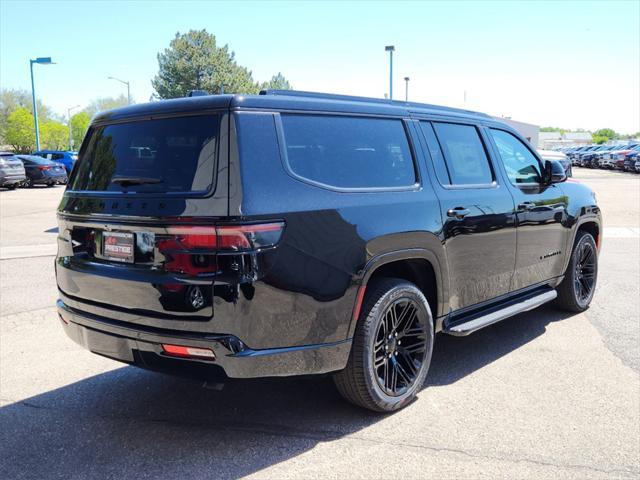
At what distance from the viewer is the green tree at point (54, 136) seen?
3613 inches

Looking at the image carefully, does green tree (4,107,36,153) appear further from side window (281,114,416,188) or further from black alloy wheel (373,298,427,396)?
black alloy wheel (373,298,427,396)

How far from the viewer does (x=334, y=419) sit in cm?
367

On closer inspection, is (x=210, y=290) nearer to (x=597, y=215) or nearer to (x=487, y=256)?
(x=487, y=256)

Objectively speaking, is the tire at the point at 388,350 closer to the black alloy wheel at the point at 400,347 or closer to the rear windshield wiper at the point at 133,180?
the black alloy wheel at the point at 400,347

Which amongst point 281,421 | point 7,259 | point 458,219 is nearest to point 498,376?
point 458,219

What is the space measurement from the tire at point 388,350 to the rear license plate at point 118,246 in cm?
134

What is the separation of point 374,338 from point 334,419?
609 millimetres

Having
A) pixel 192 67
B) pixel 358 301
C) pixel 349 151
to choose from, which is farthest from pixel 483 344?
pixel 192 67

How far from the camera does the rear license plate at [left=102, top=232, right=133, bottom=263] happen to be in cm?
317

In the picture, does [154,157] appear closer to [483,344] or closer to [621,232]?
[483,344]

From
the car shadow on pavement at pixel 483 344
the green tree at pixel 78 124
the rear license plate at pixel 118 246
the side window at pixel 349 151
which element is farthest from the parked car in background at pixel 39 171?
the green tree at pixel 78 124

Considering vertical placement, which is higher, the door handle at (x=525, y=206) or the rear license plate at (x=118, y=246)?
the door handle at (x=525, y=206)

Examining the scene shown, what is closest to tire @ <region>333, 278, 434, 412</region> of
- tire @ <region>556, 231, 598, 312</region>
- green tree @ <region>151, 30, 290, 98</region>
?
tire @ <region>556, 231, 598, 312</region>

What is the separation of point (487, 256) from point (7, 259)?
24.7 ft
